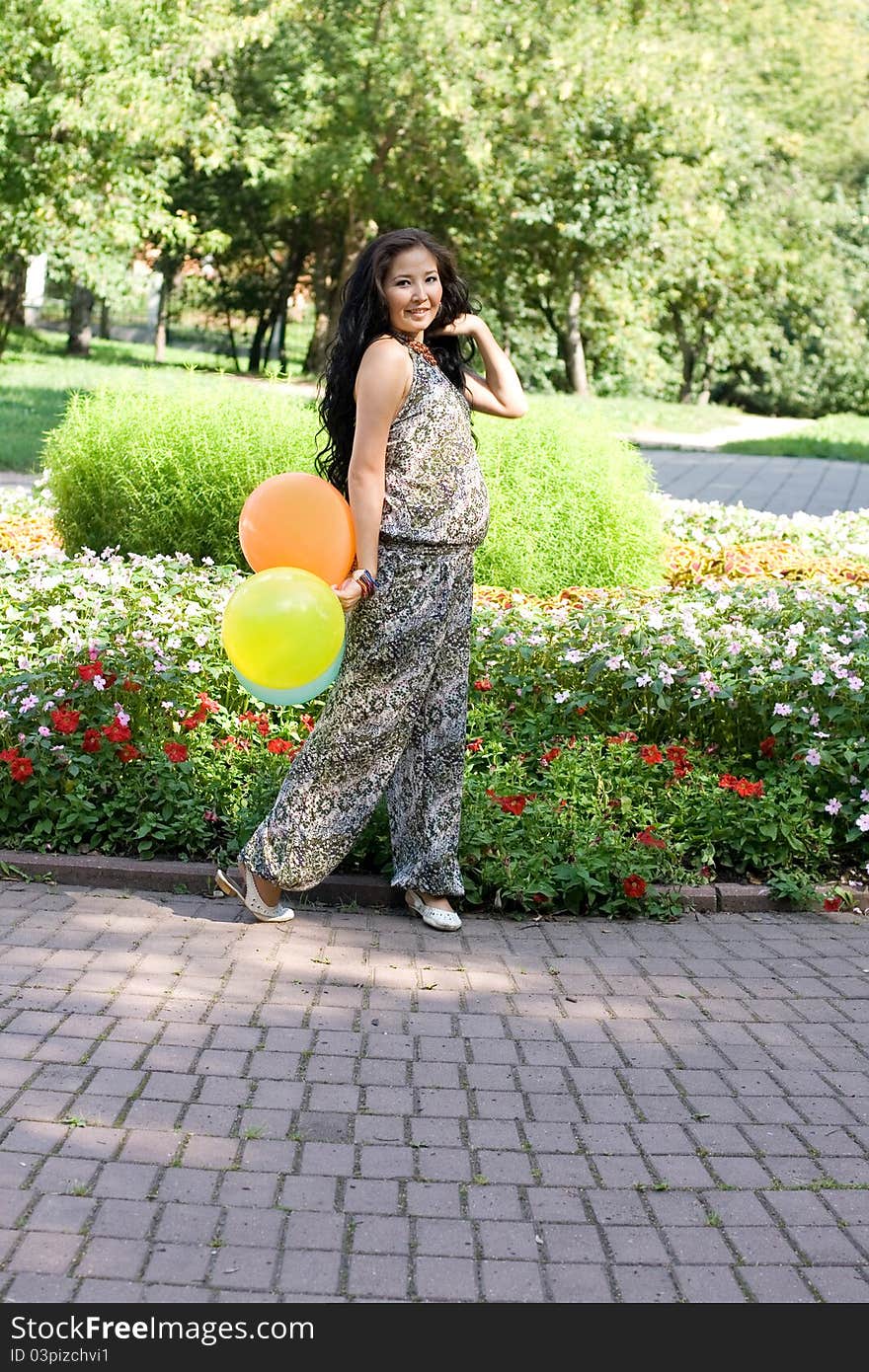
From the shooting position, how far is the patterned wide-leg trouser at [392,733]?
432 cm

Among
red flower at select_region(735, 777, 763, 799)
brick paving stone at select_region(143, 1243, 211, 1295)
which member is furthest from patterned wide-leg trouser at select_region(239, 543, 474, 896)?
brick paving stone at select_region(143, 1243, 211, 1295)

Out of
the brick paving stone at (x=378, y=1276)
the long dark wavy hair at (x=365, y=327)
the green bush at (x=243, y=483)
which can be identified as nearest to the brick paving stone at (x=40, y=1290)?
the brick paving stone at (x=378, y=1276)

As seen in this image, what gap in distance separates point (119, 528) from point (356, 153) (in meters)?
17.6

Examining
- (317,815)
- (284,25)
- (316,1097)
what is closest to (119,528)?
(317,815)

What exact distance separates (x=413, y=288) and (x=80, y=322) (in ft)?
95.8

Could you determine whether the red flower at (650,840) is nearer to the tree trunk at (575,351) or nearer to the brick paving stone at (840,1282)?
the brick paving stone at (840,1282)

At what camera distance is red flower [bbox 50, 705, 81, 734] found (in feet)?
16.7

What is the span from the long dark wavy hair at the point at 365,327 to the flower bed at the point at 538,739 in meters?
1.29

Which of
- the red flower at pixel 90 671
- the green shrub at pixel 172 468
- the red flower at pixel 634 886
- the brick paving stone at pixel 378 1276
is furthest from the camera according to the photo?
the green shrub at pixel 172 468

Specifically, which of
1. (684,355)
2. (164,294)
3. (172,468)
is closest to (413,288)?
(172,468)

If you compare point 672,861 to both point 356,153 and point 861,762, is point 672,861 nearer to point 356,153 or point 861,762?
point 861,762

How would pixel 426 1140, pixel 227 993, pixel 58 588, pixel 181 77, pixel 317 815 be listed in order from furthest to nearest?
pixel 181 77, pixel 58 588, pixel 317 815, pixel 227 993, pixel 426 1140

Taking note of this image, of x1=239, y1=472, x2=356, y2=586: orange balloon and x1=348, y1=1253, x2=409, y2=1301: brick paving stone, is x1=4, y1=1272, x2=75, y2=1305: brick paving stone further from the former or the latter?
x1=239, y1=472, x2=356, y2=586: orange balloon

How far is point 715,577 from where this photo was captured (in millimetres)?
8164
